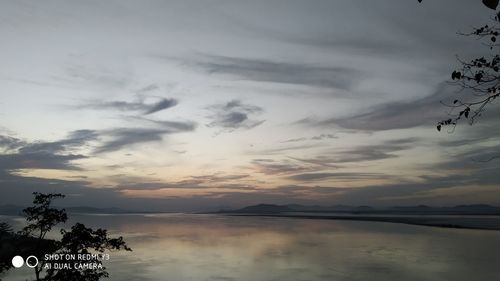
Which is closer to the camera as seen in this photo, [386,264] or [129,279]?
[129,279]

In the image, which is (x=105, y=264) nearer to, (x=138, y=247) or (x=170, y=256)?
(x=170, y=256)

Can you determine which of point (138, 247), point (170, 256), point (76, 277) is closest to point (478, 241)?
point (170, 256)

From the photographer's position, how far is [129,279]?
110 feet

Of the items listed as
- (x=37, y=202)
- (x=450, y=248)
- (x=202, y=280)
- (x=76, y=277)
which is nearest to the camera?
(x=76, y=277)

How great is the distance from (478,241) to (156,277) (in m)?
45.8

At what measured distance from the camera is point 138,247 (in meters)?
55.7

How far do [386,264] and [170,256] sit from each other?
23990mm

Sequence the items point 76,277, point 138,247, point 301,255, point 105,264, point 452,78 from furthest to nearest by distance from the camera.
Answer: point 138,247 < point 301,255 < point 105,264 < point 76,277 < point 452,78

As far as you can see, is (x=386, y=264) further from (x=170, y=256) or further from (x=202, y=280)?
(x=170, y=256)

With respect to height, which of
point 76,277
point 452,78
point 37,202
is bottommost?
point 76,277

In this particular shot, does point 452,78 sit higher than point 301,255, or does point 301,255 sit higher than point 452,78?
point 452,78

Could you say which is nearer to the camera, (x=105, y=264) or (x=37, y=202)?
(x=37, y=202)

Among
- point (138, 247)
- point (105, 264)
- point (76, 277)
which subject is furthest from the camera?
point (138, 247)

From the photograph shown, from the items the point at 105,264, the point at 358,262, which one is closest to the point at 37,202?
the point at 105,264
